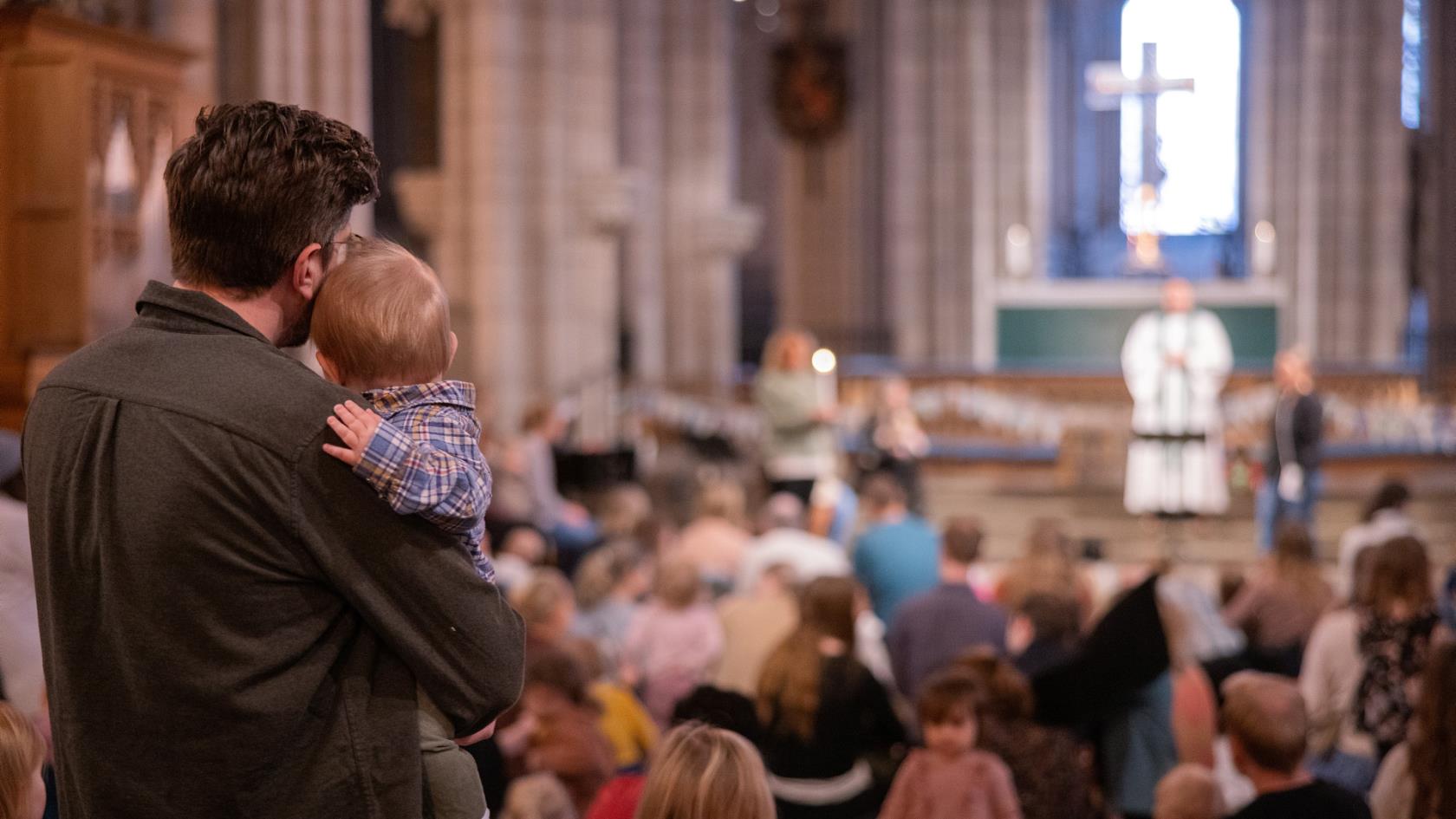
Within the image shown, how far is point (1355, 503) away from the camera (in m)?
14.6

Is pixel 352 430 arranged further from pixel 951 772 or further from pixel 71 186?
pixel 71 186

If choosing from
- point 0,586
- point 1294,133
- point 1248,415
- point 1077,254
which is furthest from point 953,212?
point 0,586

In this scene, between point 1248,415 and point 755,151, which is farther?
point 755,151

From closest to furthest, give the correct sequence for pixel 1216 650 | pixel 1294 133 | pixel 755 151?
pixel 1216 650 < pixel 1294 133 < pixel 755 151

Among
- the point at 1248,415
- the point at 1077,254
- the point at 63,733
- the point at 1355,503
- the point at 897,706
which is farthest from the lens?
the point at 1077,254

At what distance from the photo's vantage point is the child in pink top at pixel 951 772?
14.4 ft

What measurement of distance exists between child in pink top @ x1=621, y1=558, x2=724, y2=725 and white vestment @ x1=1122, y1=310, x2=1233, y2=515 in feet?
20.4

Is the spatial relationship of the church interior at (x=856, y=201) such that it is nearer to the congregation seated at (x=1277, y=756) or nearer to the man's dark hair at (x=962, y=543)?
the man's dark hair at (x=962, y=543)

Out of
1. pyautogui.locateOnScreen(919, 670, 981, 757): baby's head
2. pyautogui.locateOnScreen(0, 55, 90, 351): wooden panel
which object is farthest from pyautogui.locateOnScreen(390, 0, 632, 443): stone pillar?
pyautogui.locateOnScreen(919, 670, 981, 757): baby's head

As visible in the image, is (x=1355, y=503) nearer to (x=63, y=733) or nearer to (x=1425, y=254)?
(x=1425, y=254)

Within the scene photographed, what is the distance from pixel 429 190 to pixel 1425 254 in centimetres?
1461

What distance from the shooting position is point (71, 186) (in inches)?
323

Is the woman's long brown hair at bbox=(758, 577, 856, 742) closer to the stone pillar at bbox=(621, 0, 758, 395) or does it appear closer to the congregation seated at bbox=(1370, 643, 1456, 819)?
the congregation seated at bbox=(1370, 643, 1456, 819)

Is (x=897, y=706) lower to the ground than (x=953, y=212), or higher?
lower
